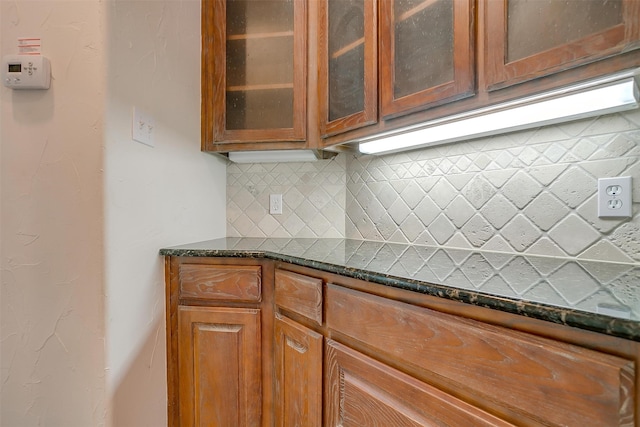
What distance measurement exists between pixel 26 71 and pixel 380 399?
1459 millimetres

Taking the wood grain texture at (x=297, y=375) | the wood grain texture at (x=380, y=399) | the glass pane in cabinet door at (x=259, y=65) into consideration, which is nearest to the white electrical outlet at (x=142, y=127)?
the glass pane in cabinet door at (x=259, y=65)

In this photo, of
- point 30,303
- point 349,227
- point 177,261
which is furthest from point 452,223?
point 30,303

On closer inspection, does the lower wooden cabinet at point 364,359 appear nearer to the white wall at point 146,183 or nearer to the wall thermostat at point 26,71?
the white wall at point 146,183

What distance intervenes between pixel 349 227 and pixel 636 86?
1146 mm

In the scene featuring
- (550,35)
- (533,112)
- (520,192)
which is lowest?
(520,192)

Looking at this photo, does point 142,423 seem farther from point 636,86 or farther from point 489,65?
point 636,86

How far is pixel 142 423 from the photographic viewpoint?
112cm

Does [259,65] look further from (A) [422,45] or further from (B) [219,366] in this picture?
(B) [219,366]

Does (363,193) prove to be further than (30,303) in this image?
Yes

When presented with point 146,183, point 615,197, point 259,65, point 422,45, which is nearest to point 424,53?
point 422,45

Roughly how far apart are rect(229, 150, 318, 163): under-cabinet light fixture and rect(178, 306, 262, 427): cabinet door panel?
78cm

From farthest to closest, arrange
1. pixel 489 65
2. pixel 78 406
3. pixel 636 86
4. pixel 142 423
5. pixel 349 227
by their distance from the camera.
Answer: pixel 349 227 → pixel 142 423 → pixel 78 406 → pixel 489 65 → pixel 636 86

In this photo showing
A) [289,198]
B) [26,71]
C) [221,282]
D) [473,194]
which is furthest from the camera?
[289,198]

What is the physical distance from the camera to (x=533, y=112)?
87 cm
